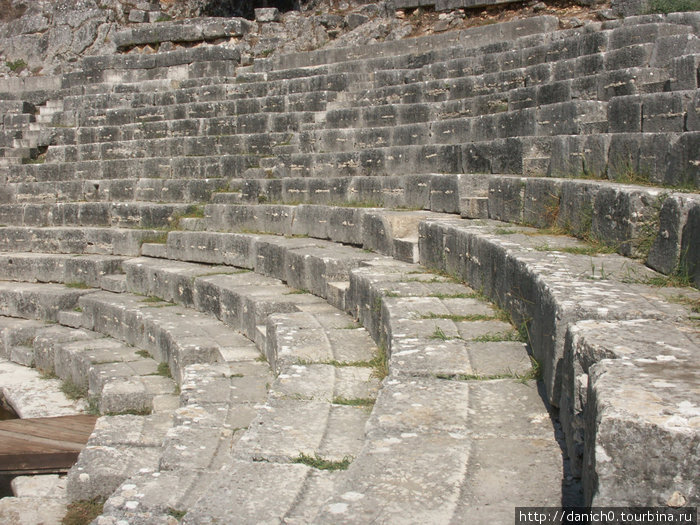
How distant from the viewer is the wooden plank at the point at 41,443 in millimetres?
5719

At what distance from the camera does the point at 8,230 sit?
11.3 m

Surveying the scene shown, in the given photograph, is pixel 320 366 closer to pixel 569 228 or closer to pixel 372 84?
pixel 569 228

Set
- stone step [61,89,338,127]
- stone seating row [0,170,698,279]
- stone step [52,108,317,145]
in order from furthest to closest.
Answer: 1. stone step [61,89,338,127]
2. stone step [52,108,317,145]
3. stone seating row [0,170,698,279]

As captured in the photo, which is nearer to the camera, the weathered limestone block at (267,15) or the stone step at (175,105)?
the stone step at (175,105)

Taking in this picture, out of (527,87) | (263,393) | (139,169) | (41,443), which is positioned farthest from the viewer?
(139,169)

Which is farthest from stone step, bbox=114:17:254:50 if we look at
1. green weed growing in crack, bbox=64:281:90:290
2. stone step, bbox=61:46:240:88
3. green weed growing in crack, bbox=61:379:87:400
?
green weed growing in crack, bbox=61:379:87:400

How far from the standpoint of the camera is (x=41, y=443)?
19.4ft

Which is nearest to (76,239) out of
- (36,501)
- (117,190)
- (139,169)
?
(117,190)

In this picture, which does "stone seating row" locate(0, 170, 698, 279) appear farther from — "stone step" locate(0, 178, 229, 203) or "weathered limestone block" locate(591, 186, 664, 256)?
"stone step" locate(0, 178, 229, 203)


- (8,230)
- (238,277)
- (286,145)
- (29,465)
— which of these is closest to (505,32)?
(286,145)

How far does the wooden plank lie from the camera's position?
5.72 metres

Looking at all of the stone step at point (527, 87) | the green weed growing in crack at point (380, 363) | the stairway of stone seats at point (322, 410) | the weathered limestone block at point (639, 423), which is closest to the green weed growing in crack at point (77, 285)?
the stairway of stone seats at point (322, 410)

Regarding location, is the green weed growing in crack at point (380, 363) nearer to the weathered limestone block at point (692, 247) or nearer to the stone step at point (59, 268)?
the weathered limestone block at point (692, 247)

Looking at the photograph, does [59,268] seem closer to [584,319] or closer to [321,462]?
[321,462]
